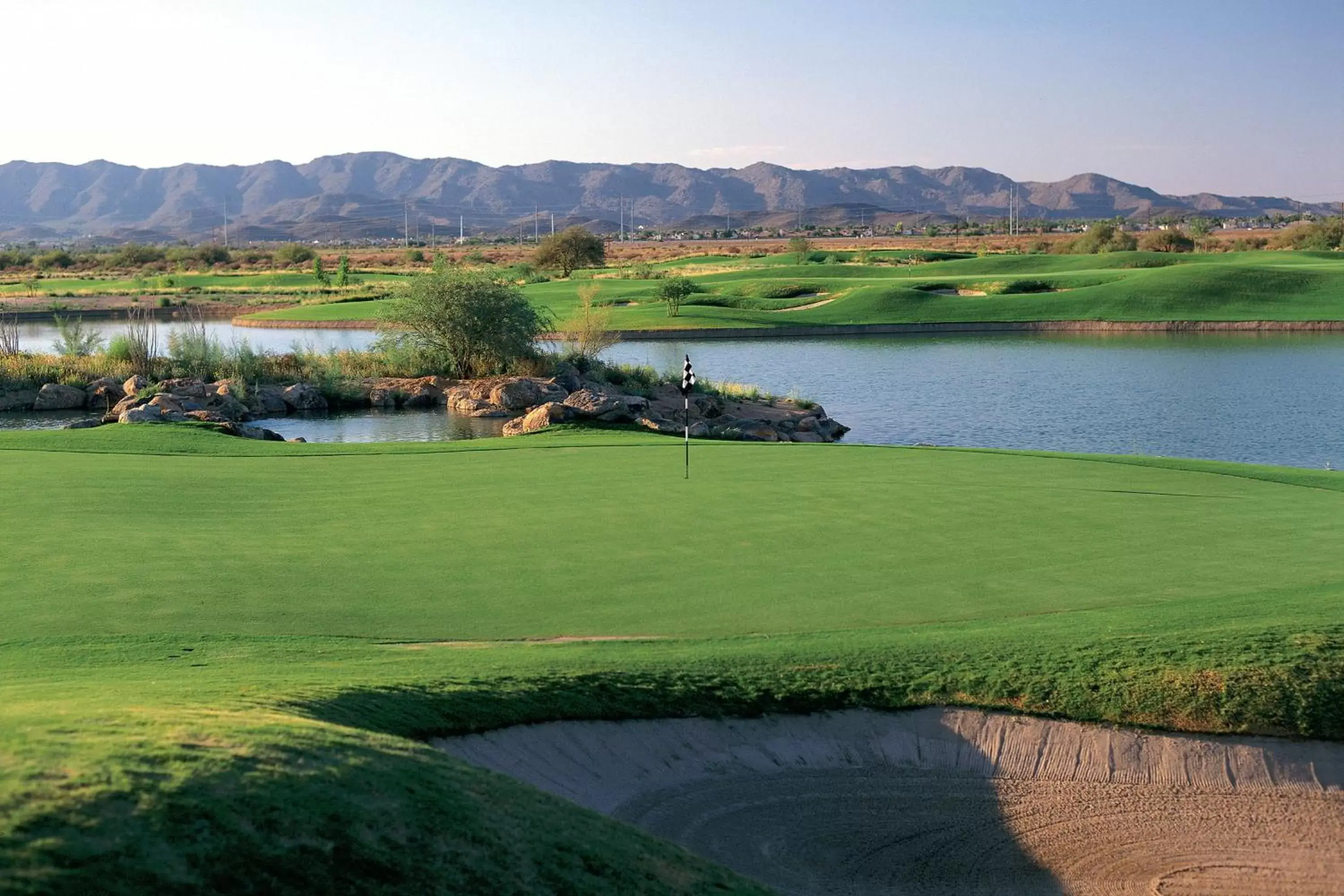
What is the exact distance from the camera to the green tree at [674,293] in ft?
223

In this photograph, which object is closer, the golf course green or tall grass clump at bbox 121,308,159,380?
tall grass clump at bbox 121,308,159,380

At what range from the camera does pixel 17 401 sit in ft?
130

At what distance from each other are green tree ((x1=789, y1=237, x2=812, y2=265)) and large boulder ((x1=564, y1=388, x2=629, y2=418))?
235 ft

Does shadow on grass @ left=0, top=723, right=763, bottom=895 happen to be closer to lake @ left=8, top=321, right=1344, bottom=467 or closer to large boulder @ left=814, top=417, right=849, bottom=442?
lake @ left=8, top=321, right=1344, bottom=467

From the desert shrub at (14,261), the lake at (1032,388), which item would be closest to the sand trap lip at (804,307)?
the lake at (1032,388)

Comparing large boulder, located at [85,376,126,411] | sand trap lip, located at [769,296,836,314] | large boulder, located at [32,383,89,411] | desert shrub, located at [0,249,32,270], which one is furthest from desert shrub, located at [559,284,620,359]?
desert shrub, located at [0,249,32,270]

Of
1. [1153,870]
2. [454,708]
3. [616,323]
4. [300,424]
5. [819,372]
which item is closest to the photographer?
[1153,870]

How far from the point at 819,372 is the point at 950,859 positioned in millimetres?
44238

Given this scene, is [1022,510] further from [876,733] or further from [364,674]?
[364,674]

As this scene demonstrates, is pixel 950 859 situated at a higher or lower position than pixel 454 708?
lower

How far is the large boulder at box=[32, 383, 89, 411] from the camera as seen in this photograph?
3922 cm

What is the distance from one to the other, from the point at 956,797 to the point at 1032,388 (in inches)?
1510

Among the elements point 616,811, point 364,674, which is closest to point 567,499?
point 364,674

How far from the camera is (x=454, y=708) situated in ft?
26.9
